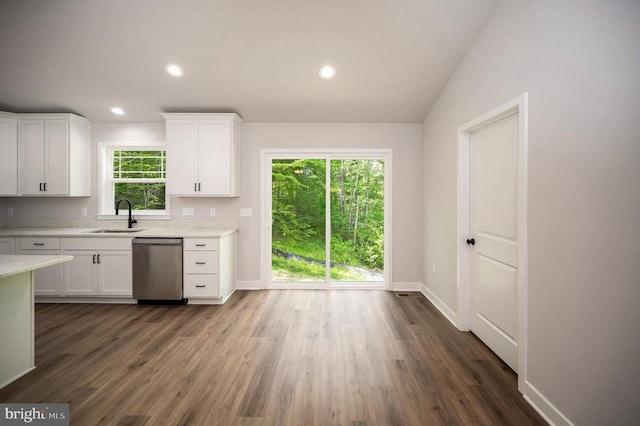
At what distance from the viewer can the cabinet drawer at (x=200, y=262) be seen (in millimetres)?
3809

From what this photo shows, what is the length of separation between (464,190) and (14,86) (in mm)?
5140

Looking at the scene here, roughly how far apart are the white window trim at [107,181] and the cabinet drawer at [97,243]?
2.17 feet

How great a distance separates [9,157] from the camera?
4.06 m

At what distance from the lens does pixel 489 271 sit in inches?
110

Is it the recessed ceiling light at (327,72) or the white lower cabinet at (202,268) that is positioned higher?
the recessed ceiling light at (327,72)

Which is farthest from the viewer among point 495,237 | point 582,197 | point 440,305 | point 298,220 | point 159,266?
point 298,220

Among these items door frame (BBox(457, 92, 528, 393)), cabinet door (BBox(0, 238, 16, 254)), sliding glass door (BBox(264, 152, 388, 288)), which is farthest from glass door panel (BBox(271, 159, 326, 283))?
cabinet door (BBox(0, 238, 16, 254))

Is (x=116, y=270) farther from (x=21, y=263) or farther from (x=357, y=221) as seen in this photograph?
(x=357, y=221)

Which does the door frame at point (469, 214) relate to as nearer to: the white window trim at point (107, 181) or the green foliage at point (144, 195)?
the white window trim at point (107, 181)

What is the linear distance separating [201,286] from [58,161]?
8.23 feet

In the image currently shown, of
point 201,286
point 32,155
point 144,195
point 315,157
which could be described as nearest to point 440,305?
point 315,157

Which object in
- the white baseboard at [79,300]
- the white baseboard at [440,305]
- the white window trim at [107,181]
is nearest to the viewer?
the white baseboard at [440,305]

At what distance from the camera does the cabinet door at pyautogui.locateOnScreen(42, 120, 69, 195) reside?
4133mm

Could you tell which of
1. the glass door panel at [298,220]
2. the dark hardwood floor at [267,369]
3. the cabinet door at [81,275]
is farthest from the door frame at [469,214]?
the cabinet door at [81,275]
